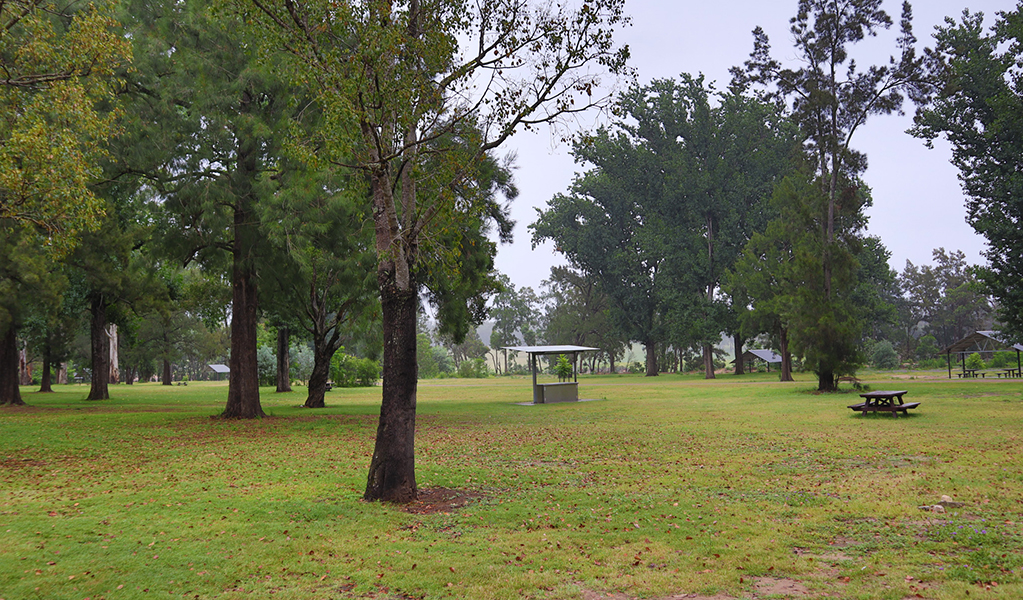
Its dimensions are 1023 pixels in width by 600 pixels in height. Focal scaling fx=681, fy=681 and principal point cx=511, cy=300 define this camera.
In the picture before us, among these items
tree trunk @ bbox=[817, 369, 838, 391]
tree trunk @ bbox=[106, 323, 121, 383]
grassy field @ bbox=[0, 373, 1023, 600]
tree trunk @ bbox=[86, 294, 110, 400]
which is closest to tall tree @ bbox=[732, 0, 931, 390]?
tree trunk @ bbox=[817, 369, 838, 391]

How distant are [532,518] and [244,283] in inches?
547

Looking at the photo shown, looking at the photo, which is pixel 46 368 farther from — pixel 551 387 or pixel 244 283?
pixel 551 387

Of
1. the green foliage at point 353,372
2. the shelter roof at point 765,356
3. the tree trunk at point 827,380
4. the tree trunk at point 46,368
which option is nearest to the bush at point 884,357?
the shelter roof at point 765,356

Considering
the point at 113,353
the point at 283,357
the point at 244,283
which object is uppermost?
the point at 244,283

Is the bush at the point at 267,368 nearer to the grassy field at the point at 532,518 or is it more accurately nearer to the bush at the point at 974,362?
the grassy field at the point at 532,518

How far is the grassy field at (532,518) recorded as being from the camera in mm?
4965

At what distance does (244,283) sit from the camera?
60.4 ft

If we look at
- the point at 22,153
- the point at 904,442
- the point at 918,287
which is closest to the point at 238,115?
the point at 22,153

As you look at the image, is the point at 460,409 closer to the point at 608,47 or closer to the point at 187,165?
the point at 187,165

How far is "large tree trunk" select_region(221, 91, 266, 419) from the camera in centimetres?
1744

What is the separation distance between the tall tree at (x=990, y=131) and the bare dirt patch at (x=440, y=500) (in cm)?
2604

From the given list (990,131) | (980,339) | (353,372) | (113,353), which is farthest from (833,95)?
(113,353)

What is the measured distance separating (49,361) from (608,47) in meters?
41.0

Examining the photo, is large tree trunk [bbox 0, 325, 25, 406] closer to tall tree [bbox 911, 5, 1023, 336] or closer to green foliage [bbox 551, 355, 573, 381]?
green foliage [bbox 551, 355, 573, 381]
